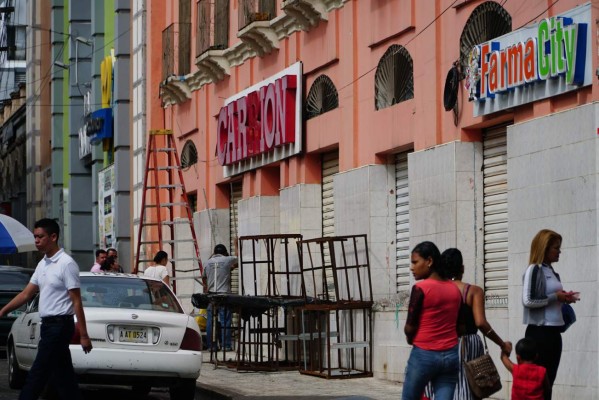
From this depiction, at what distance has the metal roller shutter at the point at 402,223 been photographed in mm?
19797

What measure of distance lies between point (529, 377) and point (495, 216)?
18.9 feet

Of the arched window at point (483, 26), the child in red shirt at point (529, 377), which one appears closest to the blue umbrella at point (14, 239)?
the arched window at point (483, 26)

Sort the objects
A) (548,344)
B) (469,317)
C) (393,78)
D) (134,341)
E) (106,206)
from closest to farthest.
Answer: (469,317), (548,344), (134,341), (393,78), (106,206)

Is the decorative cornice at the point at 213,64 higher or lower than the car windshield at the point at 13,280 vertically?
higher

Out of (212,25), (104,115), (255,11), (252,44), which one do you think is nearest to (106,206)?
(104,115)

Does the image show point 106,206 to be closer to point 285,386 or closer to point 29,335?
point 285,386

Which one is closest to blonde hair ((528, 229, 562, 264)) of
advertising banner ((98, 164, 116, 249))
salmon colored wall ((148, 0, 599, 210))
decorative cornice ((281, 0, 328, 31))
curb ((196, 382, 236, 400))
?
salmon colored wall ((148, 0, 599, 210))

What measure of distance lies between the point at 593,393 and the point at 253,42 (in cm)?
1254

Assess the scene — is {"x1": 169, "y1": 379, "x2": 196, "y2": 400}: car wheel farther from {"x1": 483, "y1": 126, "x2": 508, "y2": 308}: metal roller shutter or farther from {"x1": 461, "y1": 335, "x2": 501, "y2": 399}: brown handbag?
{"x1": 461, "y1": 335, "x2": 501, "y2": 399}: brown handbag

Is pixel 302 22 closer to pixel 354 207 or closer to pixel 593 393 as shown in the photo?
pixel 354 207

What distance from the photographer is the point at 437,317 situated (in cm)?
1123

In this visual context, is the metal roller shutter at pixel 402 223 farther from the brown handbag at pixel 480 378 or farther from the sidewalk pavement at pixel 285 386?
the brown handbag at pixel 480 378

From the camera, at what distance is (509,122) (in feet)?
55.0

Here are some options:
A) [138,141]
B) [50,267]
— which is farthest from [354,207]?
[138,141]
